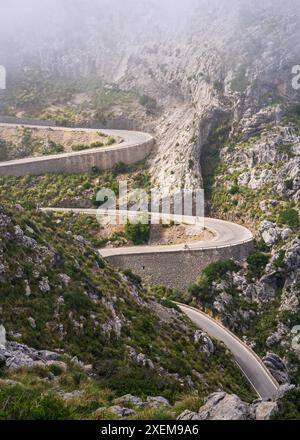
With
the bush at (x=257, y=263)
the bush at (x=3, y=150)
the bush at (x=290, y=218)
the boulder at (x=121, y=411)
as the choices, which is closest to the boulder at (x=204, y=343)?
the bush at (x=257, y=263)

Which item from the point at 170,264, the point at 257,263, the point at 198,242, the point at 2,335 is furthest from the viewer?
the point at 198,242

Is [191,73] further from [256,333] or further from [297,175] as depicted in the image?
[256,333]

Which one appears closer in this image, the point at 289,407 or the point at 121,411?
the point at 289,407

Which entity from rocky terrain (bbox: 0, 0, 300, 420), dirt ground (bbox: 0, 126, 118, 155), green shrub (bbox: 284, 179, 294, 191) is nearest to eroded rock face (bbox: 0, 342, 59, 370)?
rocky terrain (bbox: 0, 0, 300, 420)

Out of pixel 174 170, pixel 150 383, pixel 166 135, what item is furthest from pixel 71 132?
pixel 150 383

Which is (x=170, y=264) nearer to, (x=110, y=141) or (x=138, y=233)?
(x=138, y=233)

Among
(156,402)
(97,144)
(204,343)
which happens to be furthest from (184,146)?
(156,402)
